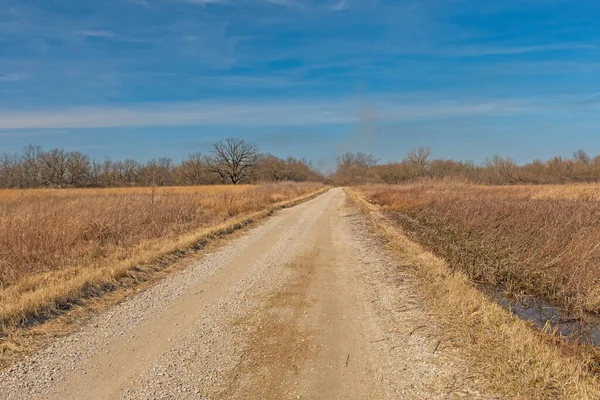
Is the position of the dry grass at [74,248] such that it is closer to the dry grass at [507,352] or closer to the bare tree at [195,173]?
the dry grass at [507,352]

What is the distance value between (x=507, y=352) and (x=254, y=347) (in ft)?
9.43

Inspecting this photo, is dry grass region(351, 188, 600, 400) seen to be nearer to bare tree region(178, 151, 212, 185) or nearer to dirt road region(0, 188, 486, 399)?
dirt road region(0, 188, 486, 399)

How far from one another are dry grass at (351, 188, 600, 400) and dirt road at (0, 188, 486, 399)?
0.27 metres

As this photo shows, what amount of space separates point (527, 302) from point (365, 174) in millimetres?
100562

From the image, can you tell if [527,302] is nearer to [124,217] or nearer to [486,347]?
[486,347]

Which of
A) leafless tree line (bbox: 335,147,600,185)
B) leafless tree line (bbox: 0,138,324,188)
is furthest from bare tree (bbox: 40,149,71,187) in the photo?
leafless tree line (bbox: 335,147,600,185)

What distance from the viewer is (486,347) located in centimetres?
388

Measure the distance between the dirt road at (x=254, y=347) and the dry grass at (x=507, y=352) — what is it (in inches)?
10.8

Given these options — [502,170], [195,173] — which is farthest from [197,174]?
[502,170]

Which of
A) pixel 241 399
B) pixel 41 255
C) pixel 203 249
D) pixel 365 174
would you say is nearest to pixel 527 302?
pixel 241 399

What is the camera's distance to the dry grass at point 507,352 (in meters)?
3.12

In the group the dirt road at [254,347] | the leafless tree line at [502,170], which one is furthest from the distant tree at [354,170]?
the dirt road at [254,347]

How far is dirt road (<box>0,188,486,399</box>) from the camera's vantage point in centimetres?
323

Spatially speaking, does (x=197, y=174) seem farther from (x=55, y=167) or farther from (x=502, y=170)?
(x=502, y=170)
